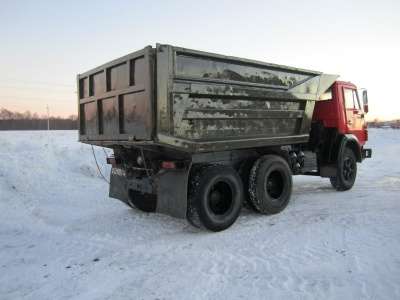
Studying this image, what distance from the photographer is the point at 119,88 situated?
635 cm

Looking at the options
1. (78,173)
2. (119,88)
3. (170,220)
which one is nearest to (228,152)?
(170,220)

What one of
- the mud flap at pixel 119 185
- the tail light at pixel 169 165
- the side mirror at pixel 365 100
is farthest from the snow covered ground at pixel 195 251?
the side mirror at pixel 365 100

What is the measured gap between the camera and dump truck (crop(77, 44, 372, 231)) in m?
5.75

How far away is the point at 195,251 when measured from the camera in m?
5.34

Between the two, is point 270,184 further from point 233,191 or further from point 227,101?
point 227,101

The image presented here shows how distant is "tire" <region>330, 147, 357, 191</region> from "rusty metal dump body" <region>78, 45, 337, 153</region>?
2062mm

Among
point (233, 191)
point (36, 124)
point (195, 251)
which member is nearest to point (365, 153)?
point (233, 191)

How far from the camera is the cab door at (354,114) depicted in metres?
9.71

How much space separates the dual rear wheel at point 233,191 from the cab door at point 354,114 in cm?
292

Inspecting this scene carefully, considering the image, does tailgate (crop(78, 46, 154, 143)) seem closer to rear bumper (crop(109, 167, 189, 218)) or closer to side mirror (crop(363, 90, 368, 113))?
rear bumper (crop(109, 167, 189, 218))

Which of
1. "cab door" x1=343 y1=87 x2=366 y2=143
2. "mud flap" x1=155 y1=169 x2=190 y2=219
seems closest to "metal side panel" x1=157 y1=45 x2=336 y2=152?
"mud flap" x1=155 y1=169 x2=190 y2=219

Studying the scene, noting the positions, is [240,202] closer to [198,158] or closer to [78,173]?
[198,158]

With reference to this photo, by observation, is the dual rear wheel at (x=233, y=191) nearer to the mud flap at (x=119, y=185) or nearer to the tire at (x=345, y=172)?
the mud flap at (x=119, y=185)

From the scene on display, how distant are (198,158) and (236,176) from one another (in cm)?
81
